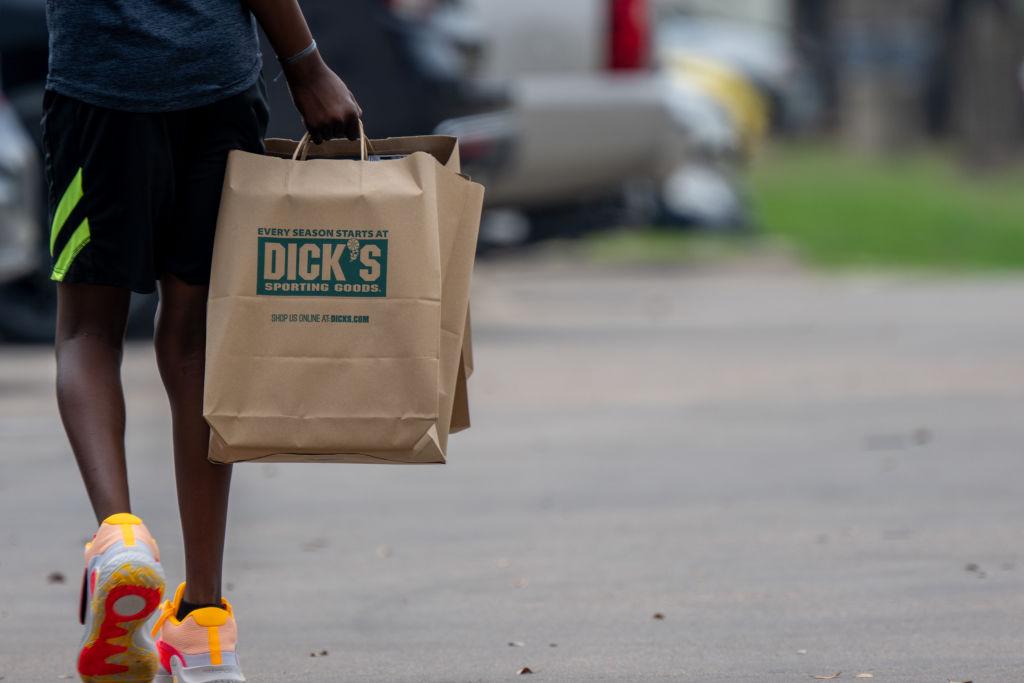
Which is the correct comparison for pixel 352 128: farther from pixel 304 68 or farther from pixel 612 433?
pixel 612 433

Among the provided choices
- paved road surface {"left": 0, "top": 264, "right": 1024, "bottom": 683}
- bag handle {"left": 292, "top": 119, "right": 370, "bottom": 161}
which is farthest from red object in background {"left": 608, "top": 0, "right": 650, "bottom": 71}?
bag handle {"left": 292, "top": 119, "right": 370, "bottom": 161}

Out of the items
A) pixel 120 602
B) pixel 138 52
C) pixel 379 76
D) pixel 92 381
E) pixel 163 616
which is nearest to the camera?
pixel 120 602

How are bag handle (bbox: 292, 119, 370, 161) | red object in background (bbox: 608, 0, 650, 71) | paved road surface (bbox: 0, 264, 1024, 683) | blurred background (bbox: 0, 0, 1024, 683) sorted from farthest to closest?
red object in background (bbox: 608, 0, 650, 71), blurred background (bbox: 0, 0, 1024, 683), paved road surface (bbox: 0, 264, 1024, 683), bag handle (bbox: 292, 119, 370, 161)

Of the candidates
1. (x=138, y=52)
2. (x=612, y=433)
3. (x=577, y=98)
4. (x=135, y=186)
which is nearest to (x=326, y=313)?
(x=135, y=186)

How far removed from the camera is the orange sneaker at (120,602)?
329 cm

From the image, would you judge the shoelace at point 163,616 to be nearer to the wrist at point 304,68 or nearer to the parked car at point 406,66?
the wrist at point 304,68

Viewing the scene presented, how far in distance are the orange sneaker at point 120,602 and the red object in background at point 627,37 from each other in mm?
7767

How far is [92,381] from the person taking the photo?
361 centimetres

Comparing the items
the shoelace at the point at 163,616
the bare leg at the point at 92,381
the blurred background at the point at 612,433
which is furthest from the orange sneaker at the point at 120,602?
the blurred background at the point at 612,433

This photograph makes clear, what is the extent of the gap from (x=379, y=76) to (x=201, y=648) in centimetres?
619

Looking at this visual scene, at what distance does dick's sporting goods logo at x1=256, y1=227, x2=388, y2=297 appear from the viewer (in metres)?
3.56

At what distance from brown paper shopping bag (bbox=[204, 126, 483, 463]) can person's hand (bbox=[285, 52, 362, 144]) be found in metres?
0.09

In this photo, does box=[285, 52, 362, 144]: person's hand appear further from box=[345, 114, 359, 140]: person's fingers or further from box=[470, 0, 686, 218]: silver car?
box=[470, 0, 686, 218]: silver car

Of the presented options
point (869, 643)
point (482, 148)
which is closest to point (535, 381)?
point (482, 148)
